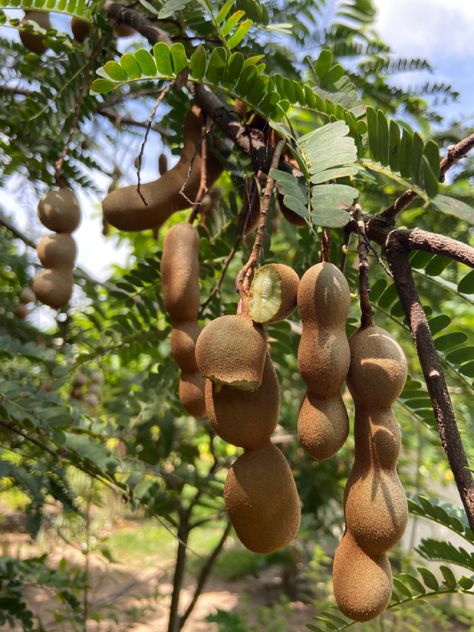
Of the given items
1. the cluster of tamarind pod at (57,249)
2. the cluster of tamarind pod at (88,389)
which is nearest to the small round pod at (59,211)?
the cluster of tamarind pod at (57,249)

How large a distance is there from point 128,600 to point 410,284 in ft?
9.26

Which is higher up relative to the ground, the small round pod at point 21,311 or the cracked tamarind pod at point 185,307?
the small round pod at point 21,311

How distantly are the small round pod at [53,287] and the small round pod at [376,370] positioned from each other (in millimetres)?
485

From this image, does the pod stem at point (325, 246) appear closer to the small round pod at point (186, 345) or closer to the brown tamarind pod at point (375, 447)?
the brown tamarind pod at point (375, 447)

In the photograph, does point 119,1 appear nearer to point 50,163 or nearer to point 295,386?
point 50,163

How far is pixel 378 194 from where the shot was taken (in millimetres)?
1217

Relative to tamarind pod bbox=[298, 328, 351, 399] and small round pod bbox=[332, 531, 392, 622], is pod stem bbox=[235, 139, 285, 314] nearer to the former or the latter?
tamarind pod bbox=[298, 328, 351, 399]

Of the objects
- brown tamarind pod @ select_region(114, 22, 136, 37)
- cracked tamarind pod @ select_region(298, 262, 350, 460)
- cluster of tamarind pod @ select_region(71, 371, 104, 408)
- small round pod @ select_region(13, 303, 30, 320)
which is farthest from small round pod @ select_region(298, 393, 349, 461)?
cluster of tamarind pod @ select_region(71, 371, 104, 408)

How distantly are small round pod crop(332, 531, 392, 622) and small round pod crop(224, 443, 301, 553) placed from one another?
46mm

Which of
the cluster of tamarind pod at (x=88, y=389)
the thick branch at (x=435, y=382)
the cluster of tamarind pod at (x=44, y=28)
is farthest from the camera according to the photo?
the cluster of tamarind pod at (x=88, y=389)

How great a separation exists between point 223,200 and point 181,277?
45cm

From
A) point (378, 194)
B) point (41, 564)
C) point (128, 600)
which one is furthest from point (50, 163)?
point (128, 600)

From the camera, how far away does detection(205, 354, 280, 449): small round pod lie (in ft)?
1.61

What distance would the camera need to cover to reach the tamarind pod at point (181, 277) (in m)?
0.70
